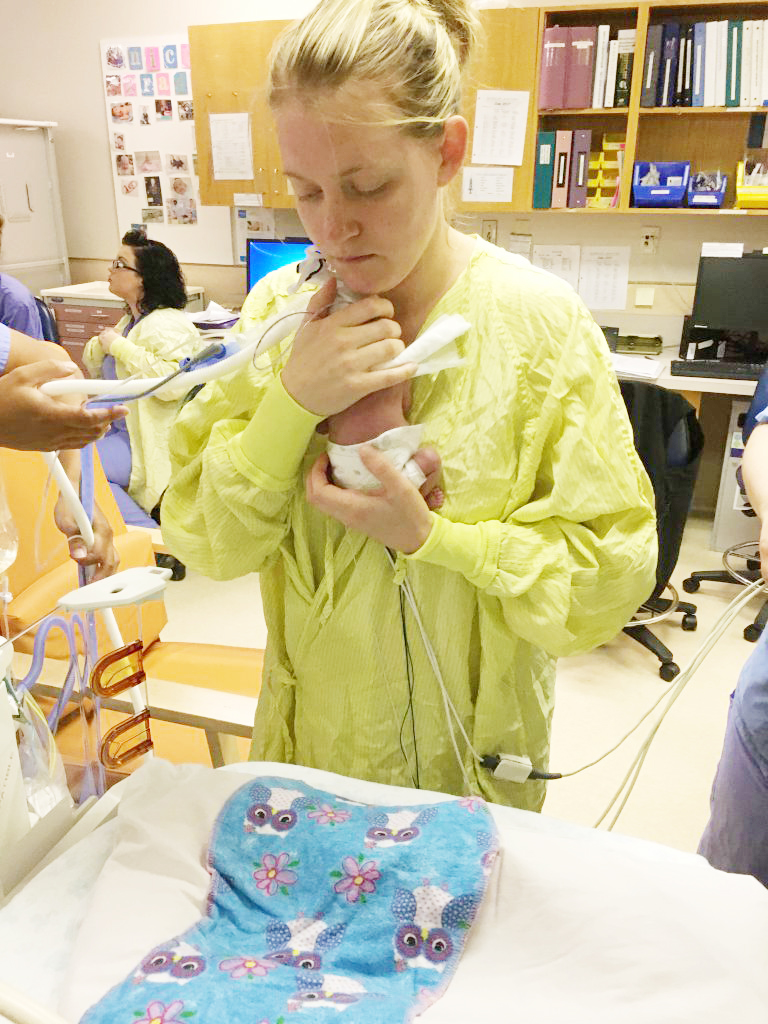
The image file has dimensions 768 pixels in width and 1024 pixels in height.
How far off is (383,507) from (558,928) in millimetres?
472

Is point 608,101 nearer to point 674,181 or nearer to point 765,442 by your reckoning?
point 674,181

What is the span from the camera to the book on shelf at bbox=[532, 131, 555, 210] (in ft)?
11.3

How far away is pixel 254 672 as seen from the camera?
182 centimetres

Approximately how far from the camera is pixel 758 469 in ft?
3.87

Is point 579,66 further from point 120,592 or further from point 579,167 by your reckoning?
point 120,592

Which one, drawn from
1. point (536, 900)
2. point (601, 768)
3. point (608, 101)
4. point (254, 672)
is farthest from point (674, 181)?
point (536, 900)

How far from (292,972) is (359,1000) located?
80 millimetres

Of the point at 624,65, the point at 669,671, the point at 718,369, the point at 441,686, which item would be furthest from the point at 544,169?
the point at 441,686

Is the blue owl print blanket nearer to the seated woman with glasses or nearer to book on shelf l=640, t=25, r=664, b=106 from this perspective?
the seated woman with glasses

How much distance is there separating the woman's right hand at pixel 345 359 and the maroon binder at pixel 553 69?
3.06m

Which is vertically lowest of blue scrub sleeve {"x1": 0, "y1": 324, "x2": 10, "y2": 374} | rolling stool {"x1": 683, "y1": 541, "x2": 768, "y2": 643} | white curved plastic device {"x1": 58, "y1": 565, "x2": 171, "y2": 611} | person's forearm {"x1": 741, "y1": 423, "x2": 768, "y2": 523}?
rolling stool {"x1": 683, "y1": 541, "x2": 768, "y2": 643}

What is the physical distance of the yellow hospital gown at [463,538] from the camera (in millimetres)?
837

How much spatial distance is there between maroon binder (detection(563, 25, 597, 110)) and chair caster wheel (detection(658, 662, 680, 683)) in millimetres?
2361

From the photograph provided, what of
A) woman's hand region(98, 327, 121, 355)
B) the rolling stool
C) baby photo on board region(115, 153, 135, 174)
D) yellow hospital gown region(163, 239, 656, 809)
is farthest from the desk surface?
baby photo on board region(115, 153, 135, 174)
